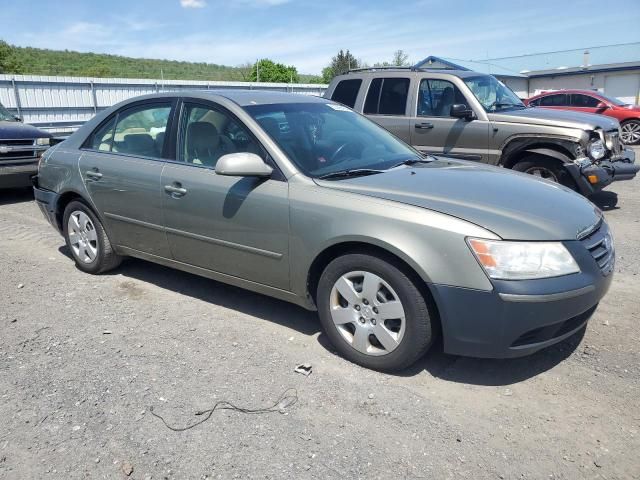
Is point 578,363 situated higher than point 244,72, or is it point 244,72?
point 244,72

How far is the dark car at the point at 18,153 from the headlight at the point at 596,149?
7569 millimetres

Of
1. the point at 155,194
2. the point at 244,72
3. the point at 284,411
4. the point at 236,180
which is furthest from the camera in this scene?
the point at 244,72

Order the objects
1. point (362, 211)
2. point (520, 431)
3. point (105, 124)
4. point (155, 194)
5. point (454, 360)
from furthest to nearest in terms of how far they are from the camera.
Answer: point (105, 124), point (155, 194), point (454, 360), point (362, 211), point (520, 431)

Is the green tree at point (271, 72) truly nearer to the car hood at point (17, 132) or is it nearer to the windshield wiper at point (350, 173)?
the car hood at point (17, 132)

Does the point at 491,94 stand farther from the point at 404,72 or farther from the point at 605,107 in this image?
the point at 605,107

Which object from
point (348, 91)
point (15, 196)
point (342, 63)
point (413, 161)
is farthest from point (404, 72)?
point (342, 63)

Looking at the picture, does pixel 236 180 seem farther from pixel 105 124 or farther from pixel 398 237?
pixel 105 124

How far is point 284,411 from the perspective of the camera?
9.60 feet

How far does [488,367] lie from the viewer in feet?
11.0

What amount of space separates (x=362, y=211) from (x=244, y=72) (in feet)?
164

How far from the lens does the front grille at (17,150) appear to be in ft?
27.1

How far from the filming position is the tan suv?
6988mm

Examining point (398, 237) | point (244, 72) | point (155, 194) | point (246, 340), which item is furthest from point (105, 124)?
point (244, 72)

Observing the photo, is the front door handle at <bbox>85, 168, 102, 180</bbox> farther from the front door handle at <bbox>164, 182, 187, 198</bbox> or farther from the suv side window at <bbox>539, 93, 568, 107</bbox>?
the suv side window at <bbox>539, 93, 568, 107</bbox>
